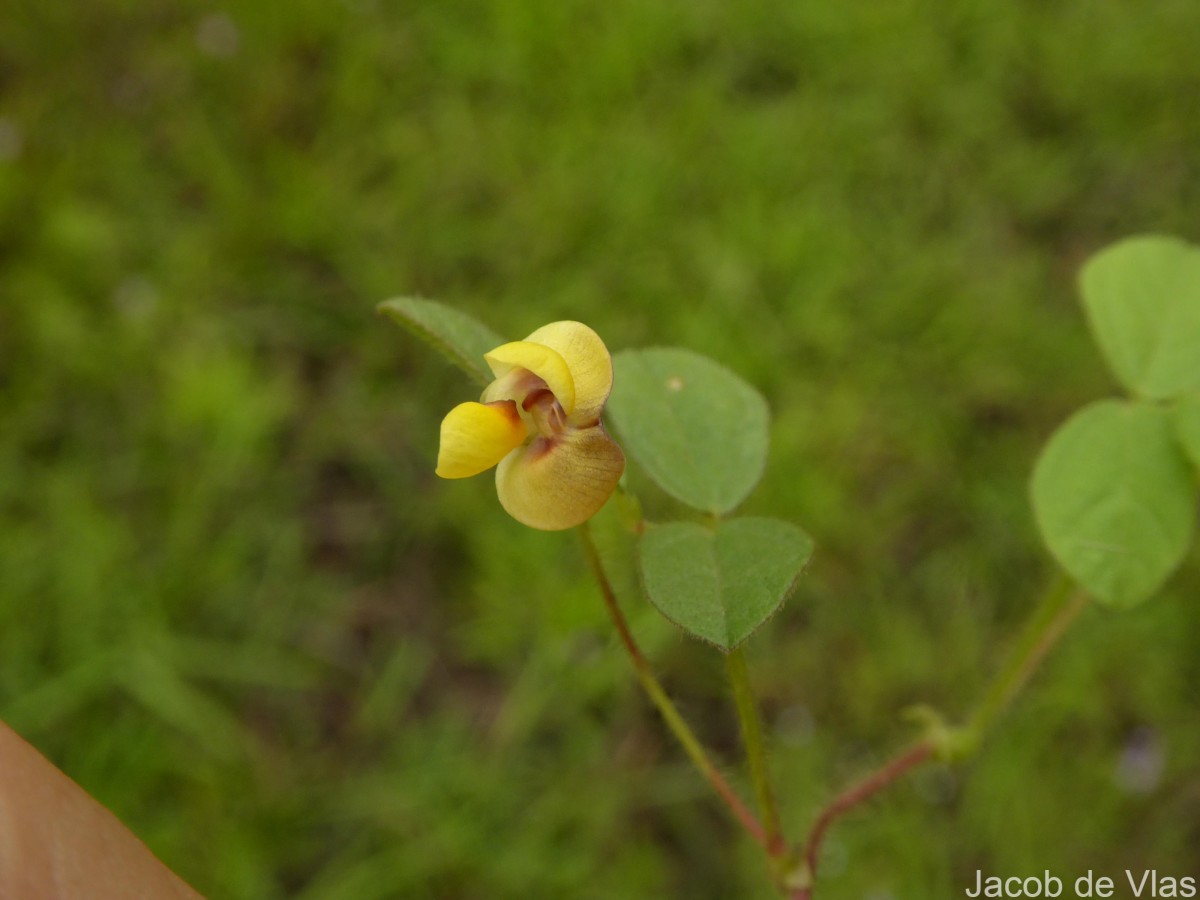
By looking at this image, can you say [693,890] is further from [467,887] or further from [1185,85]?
[1185,85]

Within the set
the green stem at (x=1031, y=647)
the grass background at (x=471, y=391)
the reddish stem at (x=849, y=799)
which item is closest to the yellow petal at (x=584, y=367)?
the reddish stem at (x=849, y=799)

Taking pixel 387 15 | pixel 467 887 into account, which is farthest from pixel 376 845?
pixel 387 15

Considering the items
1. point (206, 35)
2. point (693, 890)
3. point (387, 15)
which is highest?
point (206, 35)

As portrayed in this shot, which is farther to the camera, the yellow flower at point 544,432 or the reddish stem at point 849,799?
the reddish stem at point 849,799

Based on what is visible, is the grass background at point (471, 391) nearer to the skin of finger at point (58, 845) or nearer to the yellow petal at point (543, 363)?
the skin of finger at point (58, 845)

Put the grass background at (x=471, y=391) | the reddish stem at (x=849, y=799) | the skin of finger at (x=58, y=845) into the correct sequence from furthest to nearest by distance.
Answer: the grass background at (x=471, y=391) → the skin of finger at (x=58, y=845) → the reddish stem at (x=849, y=799)

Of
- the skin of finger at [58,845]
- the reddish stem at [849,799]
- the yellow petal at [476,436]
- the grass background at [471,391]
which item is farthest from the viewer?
the grass background at [471,391]
